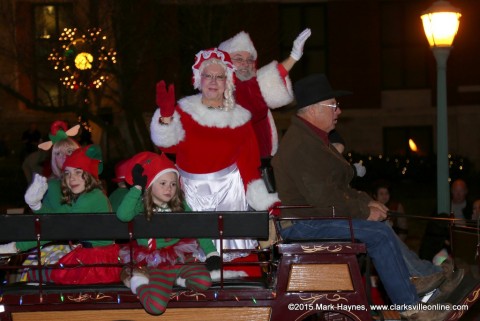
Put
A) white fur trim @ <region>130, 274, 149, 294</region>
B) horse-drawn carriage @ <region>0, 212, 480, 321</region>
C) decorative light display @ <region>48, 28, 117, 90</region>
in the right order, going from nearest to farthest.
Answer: white fur trim @ <region>130, 274, 149, 294</region>, horse-drawn carriage @ <region>0, 212, 480, 321</region>, decorative light display @ <region>48, 28, 117, 90</region>

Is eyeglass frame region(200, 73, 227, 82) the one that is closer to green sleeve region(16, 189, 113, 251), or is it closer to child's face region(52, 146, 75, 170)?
green sleeve region(16, 189, 113, 251)

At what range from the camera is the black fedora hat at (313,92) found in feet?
21.2

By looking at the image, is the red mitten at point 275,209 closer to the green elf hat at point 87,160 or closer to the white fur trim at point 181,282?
the white fur trim at point 181,282

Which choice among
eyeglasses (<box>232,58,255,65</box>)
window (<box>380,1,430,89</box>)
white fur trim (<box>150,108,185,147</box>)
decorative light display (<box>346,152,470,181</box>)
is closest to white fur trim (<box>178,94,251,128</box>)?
white fur trim (<box>150,108,185,147</box>)

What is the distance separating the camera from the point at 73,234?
18.5 ft

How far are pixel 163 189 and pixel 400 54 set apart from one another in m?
19.9

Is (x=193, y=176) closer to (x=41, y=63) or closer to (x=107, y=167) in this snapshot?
(x=41, y=63)

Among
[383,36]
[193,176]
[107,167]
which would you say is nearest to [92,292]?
[193,176]

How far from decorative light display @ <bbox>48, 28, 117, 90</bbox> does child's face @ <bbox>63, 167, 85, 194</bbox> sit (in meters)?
8.69

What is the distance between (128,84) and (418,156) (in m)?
7.61

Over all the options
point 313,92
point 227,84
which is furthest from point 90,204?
point 313,92

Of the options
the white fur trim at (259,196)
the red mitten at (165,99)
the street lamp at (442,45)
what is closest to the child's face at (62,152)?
the red mitten at (165,99)

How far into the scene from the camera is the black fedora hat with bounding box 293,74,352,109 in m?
6.47

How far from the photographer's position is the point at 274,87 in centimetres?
689
